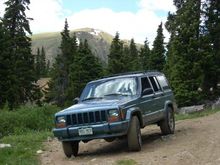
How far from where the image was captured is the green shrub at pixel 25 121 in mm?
19656

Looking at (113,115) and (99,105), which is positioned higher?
(99,105)

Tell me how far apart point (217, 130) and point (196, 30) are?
27.5 metres

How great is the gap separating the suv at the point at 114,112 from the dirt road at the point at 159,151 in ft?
1.41

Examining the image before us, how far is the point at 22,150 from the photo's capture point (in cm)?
1312

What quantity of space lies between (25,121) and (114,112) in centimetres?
993

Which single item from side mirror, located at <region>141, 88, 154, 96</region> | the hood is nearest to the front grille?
the hood

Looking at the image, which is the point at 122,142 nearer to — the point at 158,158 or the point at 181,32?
the point at 158,158

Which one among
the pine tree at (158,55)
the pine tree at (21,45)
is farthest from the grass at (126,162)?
the pine tree at (158,55)

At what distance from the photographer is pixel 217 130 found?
14984 mm

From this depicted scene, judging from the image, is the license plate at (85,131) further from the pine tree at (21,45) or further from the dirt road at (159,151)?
the pine tree at (21,45)

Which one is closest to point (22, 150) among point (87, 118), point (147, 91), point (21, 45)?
point (87, 118)

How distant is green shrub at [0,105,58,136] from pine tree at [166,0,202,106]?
19.8 metres

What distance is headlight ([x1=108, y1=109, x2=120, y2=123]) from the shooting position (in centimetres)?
1152

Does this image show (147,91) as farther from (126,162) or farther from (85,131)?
(126,162)
